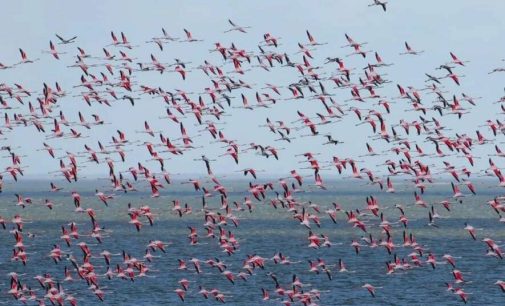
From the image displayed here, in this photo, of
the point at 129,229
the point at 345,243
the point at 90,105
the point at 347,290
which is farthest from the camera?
the point at 129,229

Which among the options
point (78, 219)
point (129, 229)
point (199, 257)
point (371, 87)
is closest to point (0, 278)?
point (199, 257)

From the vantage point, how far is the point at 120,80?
7438cm

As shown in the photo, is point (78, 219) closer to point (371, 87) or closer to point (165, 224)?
point (165, 224)

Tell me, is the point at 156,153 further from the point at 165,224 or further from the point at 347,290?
the point at 165,224

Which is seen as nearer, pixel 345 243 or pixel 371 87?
pixel 371 87

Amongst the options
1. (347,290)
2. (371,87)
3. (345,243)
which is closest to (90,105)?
(371,87)

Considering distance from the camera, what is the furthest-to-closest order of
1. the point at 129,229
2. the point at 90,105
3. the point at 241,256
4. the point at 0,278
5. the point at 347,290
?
the point at 129,229, the point at 241,256, the point at 0,278, the point at 347,290, the point at 90,105

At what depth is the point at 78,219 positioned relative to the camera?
195 m

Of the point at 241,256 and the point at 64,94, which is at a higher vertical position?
the point at 64,94

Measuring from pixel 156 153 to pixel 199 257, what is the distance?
4931cm

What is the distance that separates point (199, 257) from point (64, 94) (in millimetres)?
50154

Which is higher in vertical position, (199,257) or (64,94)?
(64,94)

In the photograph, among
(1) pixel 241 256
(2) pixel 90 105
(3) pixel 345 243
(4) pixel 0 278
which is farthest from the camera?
(3) pixel 345 243

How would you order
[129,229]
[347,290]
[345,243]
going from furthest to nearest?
[129,229] < [345,243] < [347,290]
